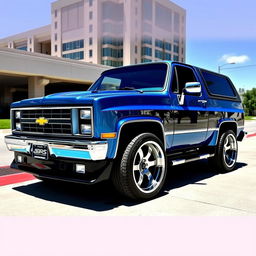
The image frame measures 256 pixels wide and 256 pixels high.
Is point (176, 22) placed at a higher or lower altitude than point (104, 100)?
higher

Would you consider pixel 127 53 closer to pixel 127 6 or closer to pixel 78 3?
pixel 127 6

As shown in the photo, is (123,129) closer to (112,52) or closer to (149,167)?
(149,167)

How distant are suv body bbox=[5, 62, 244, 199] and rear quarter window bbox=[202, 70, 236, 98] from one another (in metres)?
0.12

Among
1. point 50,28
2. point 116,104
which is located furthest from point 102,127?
point 50,28

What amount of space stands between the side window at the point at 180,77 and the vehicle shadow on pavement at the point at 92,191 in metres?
1.60

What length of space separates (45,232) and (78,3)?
70.0m

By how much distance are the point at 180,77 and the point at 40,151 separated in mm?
2606

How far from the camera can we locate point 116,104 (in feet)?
12.6

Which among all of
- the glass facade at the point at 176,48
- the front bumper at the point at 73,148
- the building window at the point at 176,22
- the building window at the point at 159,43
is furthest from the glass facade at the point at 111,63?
the front bumper at the point at 73,148

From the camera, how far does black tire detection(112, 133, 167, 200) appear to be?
12.9 ft

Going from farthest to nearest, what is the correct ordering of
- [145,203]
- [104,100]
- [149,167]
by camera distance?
[149,167] < [145,203] < [104,100]

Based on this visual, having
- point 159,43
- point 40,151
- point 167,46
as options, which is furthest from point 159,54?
point 40,151

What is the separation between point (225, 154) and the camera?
251 inches

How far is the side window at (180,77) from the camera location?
16.5 ft
